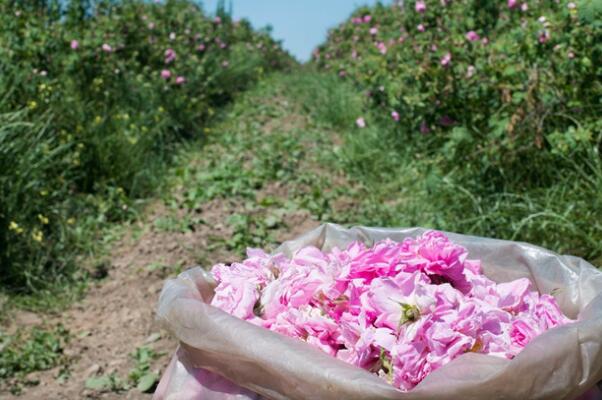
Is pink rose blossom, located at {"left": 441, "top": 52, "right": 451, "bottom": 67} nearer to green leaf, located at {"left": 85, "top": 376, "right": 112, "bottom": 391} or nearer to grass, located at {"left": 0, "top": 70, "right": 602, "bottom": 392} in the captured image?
grass, located at {"left": 0, "top": 70, "right": 602, "bottom": 392}

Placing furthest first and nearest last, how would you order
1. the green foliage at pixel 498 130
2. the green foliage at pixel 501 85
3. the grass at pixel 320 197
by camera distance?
the green foliage at pixel 501 85, the green foliage at pixel 498 130, the grass at pixel 320 197

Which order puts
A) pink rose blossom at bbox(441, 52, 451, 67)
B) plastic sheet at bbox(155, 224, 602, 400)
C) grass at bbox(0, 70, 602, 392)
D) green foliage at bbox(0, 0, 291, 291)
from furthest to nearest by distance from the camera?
pink rose blossom at bbox(441, 52, 451, 67) → green foliage at bbox(0, 0, 291, 291) → grass at bbox(0, 70, 602, 392) → plastic sheet at bbox(155, 224, 602, 400)

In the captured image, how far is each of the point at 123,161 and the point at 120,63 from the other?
5.32 ft

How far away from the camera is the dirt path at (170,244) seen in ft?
11.2

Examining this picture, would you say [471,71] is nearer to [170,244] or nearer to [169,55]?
[170,244]

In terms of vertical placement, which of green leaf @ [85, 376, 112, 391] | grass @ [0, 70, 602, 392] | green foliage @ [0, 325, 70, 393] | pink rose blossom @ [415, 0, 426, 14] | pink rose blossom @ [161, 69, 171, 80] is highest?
pink rose blossom @ [415, 0, 426, 14]

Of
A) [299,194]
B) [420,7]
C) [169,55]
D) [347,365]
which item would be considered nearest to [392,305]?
[347,365]

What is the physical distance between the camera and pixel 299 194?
5.32 meters

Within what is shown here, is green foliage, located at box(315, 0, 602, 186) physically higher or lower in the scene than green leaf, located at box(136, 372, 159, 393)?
higher

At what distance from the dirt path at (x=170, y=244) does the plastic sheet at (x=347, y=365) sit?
1.56 m

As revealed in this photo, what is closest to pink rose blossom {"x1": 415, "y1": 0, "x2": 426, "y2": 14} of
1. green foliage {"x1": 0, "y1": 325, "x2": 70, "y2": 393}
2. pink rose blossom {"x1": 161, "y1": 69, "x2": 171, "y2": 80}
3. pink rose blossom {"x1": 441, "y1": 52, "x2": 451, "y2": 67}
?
pink rose blossom {"x1": 441, "y1": 52, "x2": 451, "y2": 67}

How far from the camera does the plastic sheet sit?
4.31 feet

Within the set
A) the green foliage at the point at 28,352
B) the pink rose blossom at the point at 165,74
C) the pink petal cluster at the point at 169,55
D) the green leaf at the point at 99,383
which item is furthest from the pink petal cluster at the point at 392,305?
the pink petal cluster at the point at 169,55

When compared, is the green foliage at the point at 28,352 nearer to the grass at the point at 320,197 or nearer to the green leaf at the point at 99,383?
the grass at the point at 320,197
